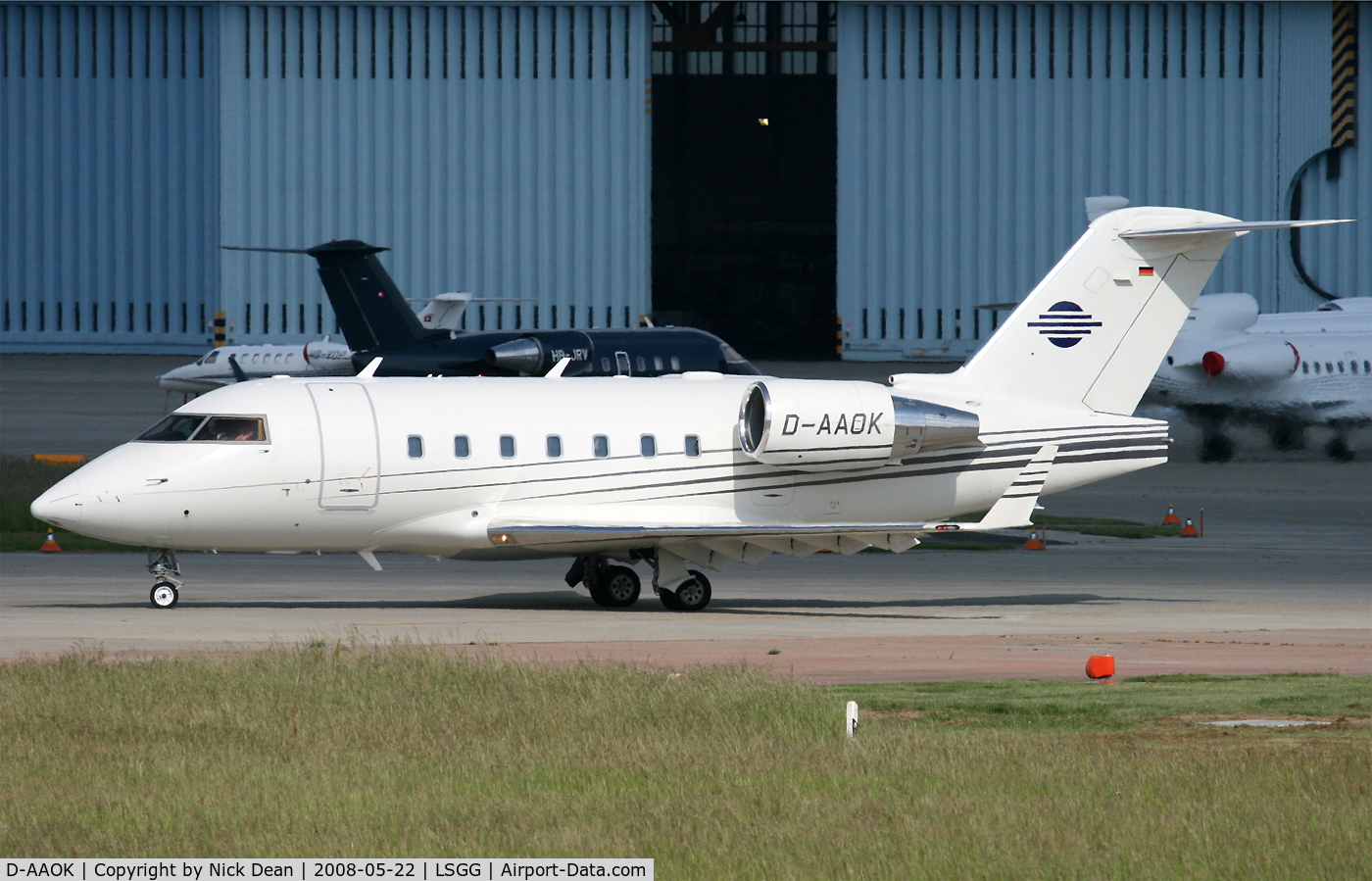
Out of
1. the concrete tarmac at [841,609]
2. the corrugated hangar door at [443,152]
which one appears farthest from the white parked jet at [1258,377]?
the corrugated hangar door at [443,152]

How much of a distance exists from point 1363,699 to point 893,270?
5340 centimetres

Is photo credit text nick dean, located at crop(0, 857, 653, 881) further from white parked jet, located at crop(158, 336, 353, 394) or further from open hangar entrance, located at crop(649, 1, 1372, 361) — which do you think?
open hangar entrance, located at crop(649, 1, 1372, 361)

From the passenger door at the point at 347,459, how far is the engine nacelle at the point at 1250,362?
88.4 ft

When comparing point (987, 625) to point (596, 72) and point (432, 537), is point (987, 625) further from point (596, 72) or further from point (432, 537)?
point (596, 72)

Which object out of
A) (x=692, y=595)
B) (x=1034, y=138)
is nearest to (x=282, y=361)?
(x=1034, y=138)

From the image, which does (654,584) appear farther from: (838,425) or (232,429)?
(232,429)

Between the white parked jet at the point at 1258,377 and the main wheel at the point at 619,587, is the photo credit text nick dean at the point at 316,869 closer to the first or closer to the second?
the main wheel at the point at 619,587

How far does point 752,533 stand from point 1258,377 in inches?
993

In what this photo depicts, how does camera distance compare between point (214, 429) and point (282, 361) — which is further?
point (282, 361)

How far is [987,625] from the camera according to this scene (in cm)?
1981

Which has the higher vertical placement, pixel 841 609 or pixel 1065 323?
pixel 1065 323

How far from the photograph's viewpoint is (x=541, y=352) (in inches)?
1478

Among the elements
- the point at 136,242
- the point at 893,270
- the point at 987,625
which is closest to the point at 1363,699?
the point at 987,625

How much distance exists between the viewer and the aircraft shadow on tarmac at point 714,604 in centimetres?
2092
